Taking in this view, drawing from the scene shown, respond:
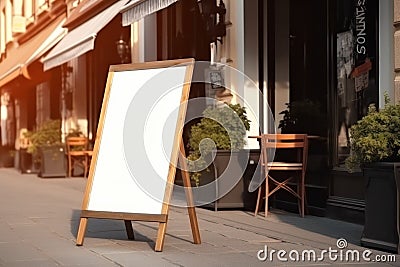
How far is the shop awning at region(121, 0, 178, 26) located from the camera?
11406mm

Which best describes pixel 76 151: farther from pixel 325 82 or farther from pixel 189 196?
pixel 189 196

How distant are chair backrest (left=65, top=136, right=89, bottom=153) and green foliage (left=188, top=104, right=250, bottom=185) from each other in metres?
9.10

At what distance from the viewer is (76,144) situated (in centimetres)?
1956

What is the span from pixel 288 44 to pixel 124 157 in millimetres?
4345

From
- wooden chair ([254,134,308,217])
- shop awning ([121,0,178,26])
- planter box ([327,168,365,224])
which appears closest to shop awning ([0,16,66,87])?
shop awning ([121,0,178,26])

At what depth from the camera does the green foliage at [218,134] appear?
35.0 feet

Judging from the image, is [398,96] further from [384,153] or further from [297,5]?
[297,5]

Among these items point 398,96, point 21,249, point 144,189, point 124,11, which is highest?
point 124,11

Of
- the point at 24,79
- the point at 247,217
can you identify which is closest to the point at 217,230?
the point at 247,217

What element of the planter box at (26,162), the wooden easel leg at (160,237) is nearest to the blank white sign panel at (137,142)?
the wooden easel leg at (160,237)

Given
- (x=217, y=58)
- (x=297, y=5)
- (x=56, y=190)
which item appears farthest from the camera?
(x=56, y=190)

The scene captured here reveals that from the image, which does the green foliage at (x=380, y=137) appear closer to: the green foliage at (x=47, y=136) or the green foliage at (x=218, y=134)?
the green foliage at (x=218, y=134)

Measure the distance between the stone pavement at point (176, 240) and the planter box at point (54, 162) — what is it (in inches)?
303

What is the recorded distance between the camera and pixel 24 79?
22500 mm
